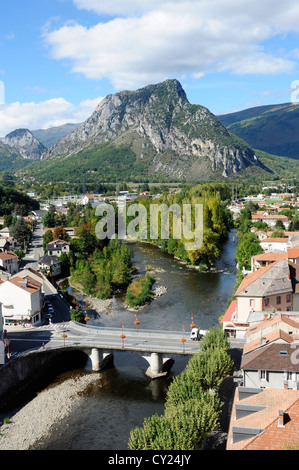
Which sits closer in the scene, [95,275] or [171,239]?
[95,275]

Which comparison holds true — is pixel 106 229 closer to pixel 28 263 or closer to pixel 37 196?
pixel 28 263

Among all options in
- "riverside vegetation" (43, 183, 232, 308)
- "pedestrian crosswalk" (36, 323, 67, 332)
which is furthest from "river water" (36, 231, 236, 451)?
"pedestrian crosswalk" (36, 323, 67, 332)


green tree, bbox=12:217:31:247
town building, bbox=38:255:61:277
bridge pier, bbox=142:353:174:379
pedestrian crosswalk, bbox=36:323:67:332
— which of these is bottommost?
bridge pier, bbox=142:353:174:379

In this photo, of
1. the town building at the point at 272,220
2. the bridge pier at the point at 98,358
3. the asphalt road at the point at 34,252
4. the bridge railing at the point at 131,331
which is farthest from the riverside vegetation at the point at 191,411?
the town building at the point at 272,220

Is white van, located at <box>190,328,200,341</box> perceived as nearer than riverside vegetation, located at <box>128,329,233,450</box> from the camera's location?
No

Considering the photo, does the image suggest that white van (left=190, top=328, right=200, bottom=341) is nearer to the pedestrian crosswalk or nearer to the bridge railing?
the bridge railing
